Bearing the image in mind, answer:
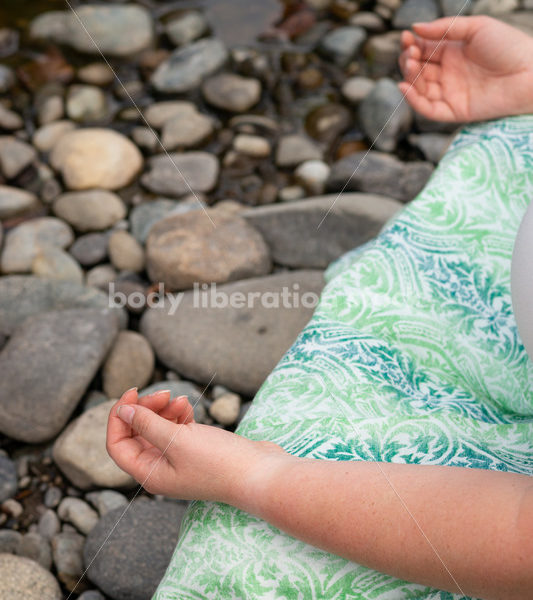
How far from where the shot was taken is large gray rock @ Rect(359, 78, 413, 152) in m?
2.20

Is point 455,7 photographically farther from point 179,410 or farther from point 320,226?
point 179,410

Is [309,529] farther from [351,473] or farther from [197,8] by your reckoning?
[197,8]

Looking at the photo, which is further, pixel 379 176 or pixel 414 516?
pixel 379 176

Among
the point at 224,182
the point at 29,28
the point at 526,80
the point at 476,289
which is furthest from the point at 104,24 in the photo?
the point at 476,289

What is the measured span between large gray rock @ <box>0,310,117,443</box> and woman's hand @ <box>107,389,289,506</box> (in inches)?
24.3

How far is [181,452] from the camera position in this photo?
0.80 m

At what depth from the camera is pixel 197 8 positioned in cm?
275

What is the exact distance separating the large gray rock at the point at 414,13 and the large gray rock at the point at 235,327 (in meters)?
1.52

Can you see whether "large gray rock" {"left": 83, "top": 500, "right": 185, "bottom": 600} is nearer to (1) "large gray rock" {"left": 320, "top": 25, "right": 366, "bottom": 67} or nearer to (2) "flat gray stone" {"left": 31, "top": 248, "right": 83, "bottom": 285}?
(2) "flat gray stone" {"left": 31, "top": 248, "right": 83, "bottom": 285}

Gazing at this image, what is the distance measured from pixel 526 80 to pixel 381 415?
28.6 inches

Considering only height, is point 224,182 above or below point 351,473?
below

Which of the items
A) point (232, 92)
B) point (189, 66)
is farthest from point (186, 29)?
point (232, 92)

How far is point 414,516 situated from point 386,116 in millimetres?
1806

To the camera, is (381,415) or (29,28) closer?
(381,415)
